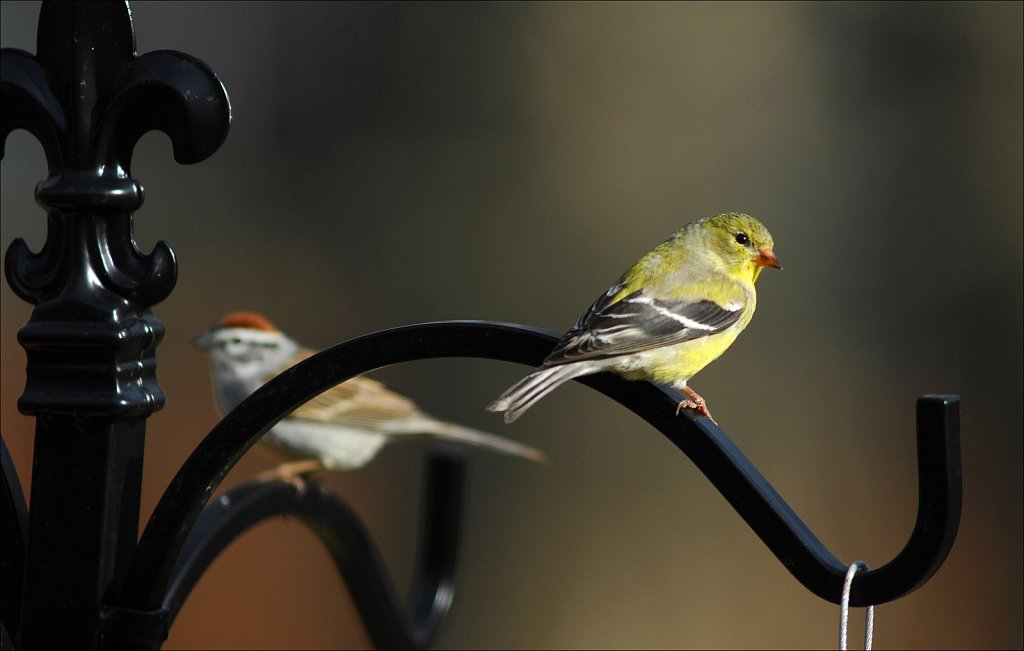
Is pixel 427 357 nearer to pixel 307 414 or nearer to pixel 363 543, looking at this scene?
pixel 363 543

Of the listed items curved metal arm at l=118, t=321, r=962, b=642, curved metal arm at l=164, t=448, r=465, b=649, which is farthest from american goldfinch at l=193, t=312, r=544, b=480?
curved metal arm at l=118, t=321, r=962, b=642

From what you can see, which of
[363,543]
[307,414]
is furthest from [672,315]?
[307,414]

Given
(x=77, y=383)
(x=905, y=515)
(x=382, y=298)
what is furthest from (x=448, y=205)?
(x=77, y=383)

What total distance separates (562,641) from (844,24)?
2602 mm

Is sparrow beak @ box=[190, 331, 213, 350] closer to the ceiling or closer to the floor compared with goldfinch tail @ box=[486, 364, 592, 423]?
closer to the floor

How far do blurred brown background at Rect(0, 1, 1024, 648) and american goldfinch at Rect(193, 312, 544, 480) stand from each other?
48 cm

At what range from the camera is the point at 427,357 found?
114 cm

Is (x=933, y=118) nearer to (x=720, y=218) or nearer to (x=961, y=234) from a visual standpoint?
(x=961, y=234)

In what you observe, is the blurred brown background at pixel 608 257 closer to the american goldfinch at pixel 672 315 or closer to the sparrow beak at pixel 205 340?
the sparrow beak at pixel 205 340

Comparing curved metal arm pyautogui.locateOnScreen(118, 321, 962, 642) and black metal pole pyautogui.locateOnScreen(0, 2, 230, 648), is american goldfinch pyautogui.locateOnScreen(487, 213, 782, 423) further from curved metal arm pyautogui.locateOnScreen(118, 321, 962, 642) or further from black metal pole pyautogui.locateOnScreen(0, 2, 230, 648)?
black metal pole pyautogui.locateOnScreen(0, 2, 230, 648)

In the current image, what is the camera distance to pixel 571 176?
4.55 meters

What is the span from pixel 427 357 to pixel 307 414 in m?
2.55

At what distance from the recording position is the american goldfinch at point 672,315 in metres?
1.49

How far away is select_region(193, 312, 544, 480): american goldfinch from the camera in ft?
11.7
